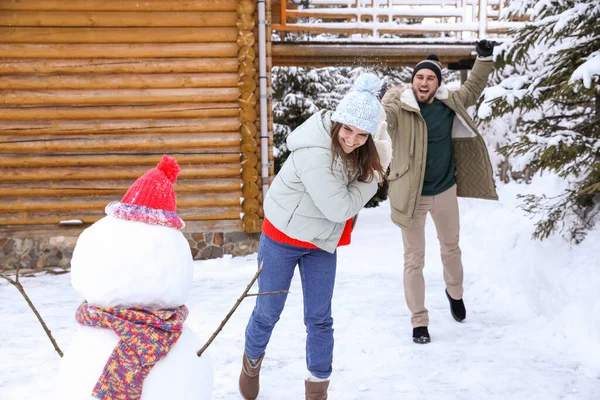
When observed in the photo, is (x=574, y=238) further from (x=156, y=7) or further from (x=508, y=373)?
(x=156, y=7)

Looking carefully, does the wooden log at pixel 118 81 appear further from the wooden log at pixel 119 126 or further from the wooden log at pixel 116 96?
the wooden log at pixel 119 126

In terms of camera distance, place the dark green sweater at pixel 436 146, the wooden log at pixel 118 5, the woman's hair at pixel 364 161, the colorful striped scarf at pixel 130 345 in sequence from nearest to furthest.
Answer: the colorful striped scarf at pixel 130 345, the woman's hair at pixel 364 161, the dark green sweater at pixel 436 146, the wooden log at pixel 118 5

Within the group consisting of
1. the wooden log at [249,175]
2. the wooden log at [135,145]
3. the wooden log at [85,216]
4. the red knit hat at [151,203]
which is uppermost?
the red knit hat at [151,203]

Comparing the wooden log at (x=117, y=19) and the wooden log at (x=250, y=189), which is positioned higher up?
the wooden log at (x=117, y=19)

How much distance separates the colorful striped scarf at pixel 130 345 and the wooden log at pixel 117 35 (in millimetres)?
6114

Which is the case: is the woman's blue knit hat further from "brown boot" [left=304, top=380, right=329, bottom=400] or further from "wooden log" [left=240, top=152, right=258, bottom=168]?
"wooden log" [left=240, top=152, right=258, bottom=168]

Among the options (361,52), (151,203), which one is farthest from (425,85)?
Answer: (361,52)

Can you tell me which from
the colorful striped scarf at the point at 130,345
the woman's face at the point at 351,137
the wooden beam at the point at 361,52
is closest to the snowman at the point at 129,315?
the colorful striped scarf at the point at 130,345

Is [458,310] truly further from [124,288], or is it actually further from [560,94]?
[124,288]

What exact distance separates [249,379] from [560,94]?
311 centimetres

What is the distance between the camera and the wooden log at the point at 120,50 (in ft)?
23.5

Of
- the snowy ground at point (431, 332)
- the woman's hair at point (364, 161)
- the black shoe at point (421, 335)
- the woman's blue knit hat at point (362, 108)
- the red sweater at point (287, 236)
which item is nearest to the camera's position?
the woman's blue knit hat at point (362, 108)

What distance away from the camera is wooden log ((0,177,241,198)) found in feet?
24.0

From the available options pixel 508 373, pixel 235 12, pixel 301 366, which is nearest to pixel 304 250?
pixel 301 366
